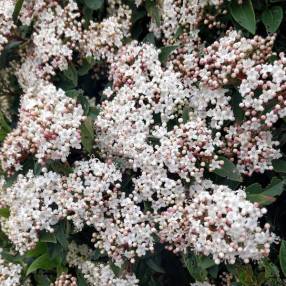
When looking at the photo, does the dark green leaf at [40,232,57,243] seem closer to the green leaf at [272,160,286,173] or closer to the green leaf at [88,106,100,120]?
the green leaf at [88,106,100,120]

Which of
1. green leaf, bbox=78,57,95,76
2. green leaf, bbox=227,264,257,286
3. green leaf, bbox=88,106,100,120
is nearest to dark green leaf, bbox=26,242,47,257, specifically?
green leaf, bbox=88,106,100,120

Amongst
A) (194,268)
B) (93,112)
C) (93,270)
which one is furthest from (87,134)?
(194,268)

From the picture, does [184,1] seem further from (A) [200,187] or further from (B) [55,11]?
(A) [200,187]

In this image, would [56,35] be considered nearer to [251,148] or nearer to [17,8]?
[17,8]

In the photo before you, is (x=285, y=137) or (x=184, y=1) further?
(x=184, y=1)

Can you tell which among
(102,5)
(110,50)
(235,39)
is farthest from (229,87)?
(102,5)

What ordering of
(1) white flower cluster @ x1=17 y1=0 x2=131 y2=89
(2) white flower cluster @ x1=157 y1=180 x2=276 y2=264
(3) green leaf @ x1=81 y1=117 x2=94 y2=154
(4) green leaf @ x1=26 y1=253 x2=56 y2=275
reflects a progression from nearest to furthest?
1. (2) white flower cluster @ x1=157 y1=180 x2=276 y2=264
2. (3) green leaf @ x1=81 y1=117 x2=94 y2=154
3. (4) green leaf @ x1=26 y1=253 x2=56 y2=275
4. (1) white flower cluster @ x1=17 y1=0 x2=131 y2=89
